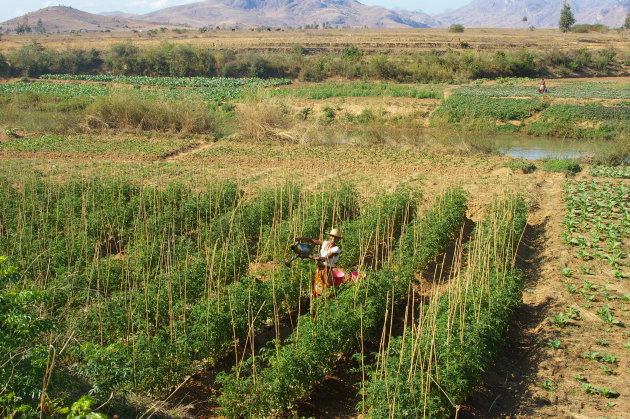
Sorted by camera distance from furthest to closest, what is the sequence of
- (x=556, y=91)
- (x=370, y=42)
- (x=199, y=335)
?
(x=370, y=42), (x=556, y=91), (x=199, y=335)

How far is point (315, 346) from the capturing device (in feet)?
17.9

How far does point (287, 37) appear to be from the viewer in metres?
74.1

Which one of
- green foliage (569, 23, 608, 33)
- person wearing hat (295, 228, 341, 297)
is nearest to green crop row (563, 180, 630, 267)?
person wearing hat (295, 228, 341, 297)

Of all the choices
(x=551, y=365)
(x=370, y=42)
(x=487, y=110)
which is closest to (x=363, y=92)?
(x=487, y=110)

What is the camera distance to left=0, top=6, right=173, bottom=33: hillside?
144087mm

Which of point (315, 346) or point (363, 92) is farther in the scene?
point (363, 92)

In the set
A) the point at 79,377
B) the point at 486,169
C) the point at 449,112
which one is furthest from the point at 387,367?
the point at 449,112

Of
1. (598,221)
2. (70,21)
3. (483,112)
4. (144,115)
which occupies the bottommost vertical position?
(598,221)

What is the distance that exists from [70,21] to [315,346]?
16963cm

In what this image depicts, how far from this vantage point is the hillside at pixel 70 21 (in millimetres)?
144087

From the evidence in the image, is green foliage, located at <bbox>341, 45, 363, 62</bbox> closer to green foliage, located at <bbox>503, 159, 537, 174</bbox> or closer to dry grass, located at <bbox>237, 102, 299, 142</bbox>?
dry grass, located at <bbox>237, 102, 299, 142</bbox>

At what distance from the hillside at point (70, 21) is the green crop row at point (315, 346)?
499ft

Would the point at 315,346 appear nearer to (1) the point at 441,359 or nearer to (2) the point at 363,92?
(1) the point at 441,359

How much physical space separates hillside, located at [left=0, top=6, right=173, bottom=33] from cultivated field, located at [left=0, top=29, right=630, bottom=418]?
5523 inches
